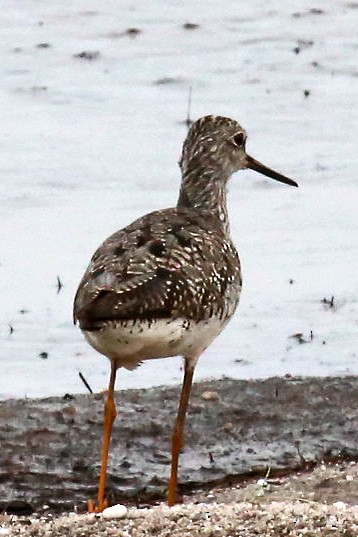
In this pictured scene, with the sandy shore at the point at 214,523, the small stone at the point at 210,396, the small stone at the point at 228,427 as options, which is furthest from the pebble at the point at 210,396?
the sandy shore at the point at 214,523

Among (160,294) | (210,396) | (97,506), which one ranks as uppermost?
(160,294)

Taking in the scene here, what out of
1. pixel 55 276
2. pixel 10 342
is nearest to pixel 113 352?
pixel 10 342

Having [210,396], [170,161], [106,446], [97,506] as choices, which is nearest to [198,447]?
[210,396]

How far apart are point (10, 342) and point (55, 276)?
752 mm

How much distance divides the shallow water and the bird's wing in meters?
1.95

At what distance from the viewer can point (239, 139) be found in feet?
27.2

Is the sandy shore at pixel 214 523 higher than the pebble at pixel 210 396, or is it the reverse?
the sandy shore at pixel 214 523

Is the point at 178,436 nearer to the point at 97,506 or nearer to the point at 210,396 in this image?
the point at 97,506

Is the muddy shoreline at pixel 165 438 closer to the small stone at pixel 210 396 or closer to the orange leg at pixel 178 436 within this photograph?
the small stone at pixel 210 396

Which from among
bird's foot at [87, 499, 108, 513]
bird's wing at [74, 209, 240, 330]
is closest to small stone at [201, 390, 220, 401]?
bird's wing at [74, 209, 240, 330]

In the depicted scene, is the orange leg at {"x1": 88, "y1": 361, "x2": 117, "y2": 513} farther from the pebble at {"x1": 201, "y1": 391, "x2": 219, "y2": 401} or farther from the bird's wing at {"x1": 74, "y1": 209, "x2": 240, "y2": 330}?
the pebble at {"x1": 201, "y1": 391, "x2": 219, "y2": 401}

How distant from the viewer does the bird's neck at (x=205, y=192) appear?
8.07 metres

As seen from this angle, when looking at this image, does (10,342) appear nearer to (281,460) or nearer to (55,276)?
(55,276)

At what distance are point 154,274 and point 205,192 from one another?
56.5 inches
